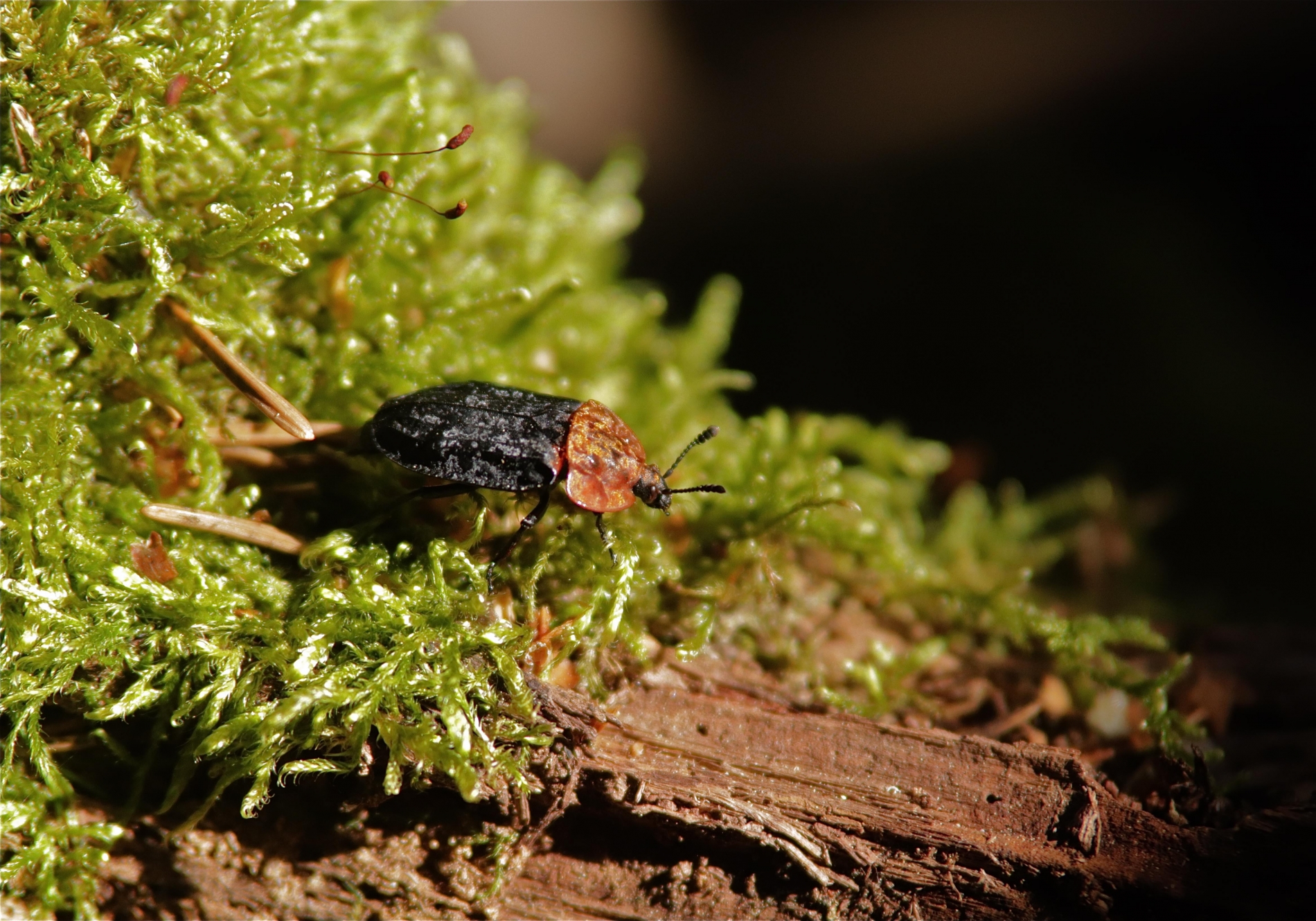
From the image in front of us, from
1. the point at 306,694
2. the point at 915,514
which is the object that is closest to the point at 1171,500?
the point at 915,514

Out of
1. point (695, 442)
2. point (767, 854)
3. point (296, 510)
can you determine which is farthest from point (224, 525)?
point (767, 854)

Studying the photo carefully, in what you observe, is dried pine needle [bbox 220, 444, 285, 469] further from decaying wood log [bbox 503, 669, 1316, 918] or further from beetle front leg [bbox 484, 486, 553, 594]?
decaying wood log [bbox 503, 669, 1316, 918]

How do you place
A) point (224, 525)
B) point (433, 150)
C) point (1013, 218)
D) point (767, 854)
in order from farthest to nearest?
point (1013, 218) → point (433, 150) → point (224, 525) → point (767, 854)

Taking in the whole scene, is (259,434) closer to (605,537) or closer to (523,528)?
(523,528)

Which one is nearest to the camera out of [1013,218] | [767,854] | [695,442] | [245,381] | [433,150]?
[767,854]

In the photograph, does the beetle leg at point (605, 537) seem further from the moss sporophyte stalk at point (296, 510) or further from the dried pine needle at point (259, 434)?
the dried pine needle at point (259, 434)

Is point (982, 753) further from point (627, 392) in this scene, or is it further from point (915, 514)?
point (627, 392)
